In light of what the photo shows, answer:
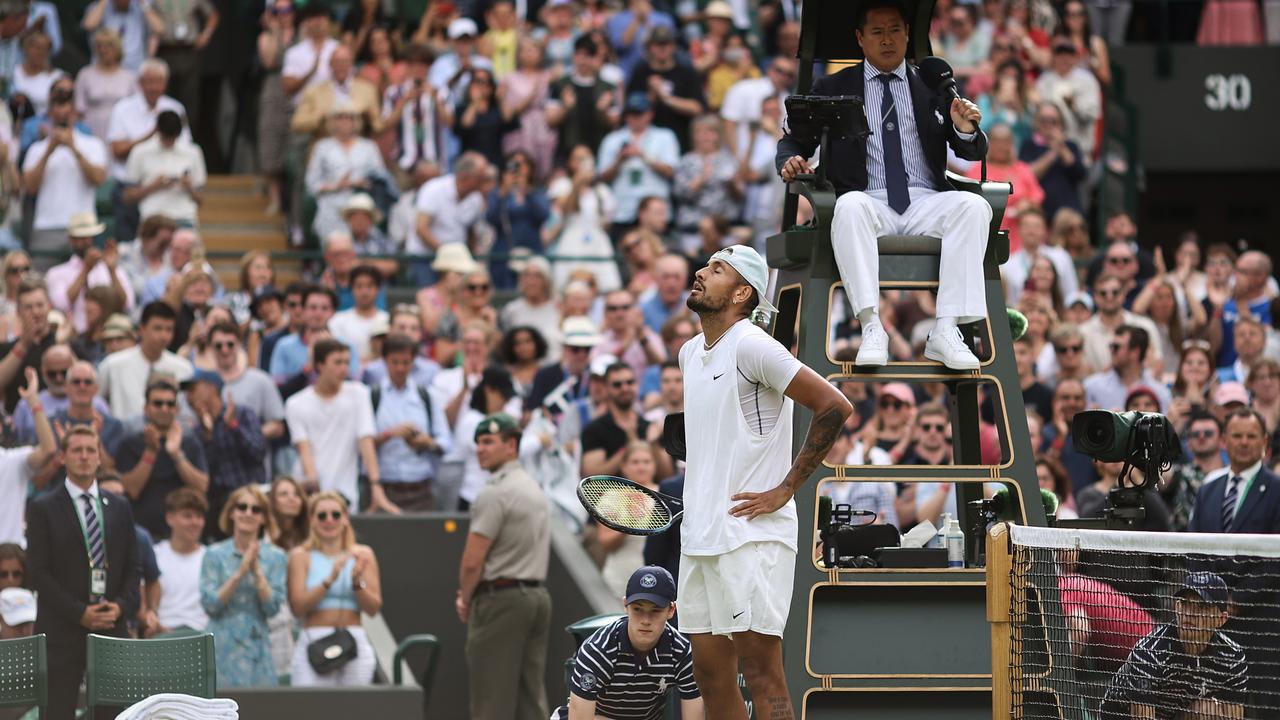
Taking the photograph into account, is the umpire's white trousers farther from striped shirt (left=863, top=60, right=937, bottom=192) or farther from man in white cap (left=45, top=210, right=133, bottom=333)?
man in white cap (left=45, top=210, right=133, bottom=333)

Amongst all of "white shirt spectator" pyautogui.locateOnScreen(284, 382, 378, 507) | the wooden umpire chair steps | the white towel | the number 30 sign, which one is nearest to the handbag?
"white shirt spectator" pyautogui.locateOnScreen(284, 382, 378, 507)

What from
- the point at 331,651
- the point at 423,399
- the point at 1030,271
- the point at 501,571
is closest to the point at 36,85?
the point at 423,399

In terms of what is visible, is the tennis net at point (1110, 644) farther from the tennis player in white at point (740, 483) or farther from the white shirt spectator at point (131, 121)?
the white shirt spectator at point (131, 121)

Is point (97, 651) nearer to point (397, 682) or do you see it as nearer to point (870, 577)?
point (397, 682)

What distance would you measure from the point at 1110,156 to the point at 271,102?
8.94 metres

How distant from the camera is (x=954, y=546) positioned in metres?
9.52

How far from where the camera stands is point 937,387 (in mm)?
16016

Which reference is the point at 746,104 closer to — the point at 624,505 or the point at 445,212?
the point at 445,212

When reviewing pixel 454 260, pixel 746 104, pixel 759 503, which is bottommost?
pixel 759 503

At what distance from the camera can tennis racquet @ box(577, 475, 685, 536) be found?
854 cm

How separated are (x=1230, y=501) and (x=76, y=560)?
7035 millimetres

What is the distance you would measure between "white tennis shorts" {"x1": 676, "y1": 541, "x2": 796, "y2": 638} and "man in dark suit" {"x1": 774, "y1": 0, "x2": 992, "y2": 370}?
163 centimetres

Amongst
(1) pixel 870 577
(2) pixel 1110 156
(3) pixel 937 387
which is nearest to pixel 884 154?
(1) pixel 870 577

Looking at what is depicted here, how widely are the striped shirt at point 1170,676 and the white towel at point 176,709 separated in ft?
12.9
